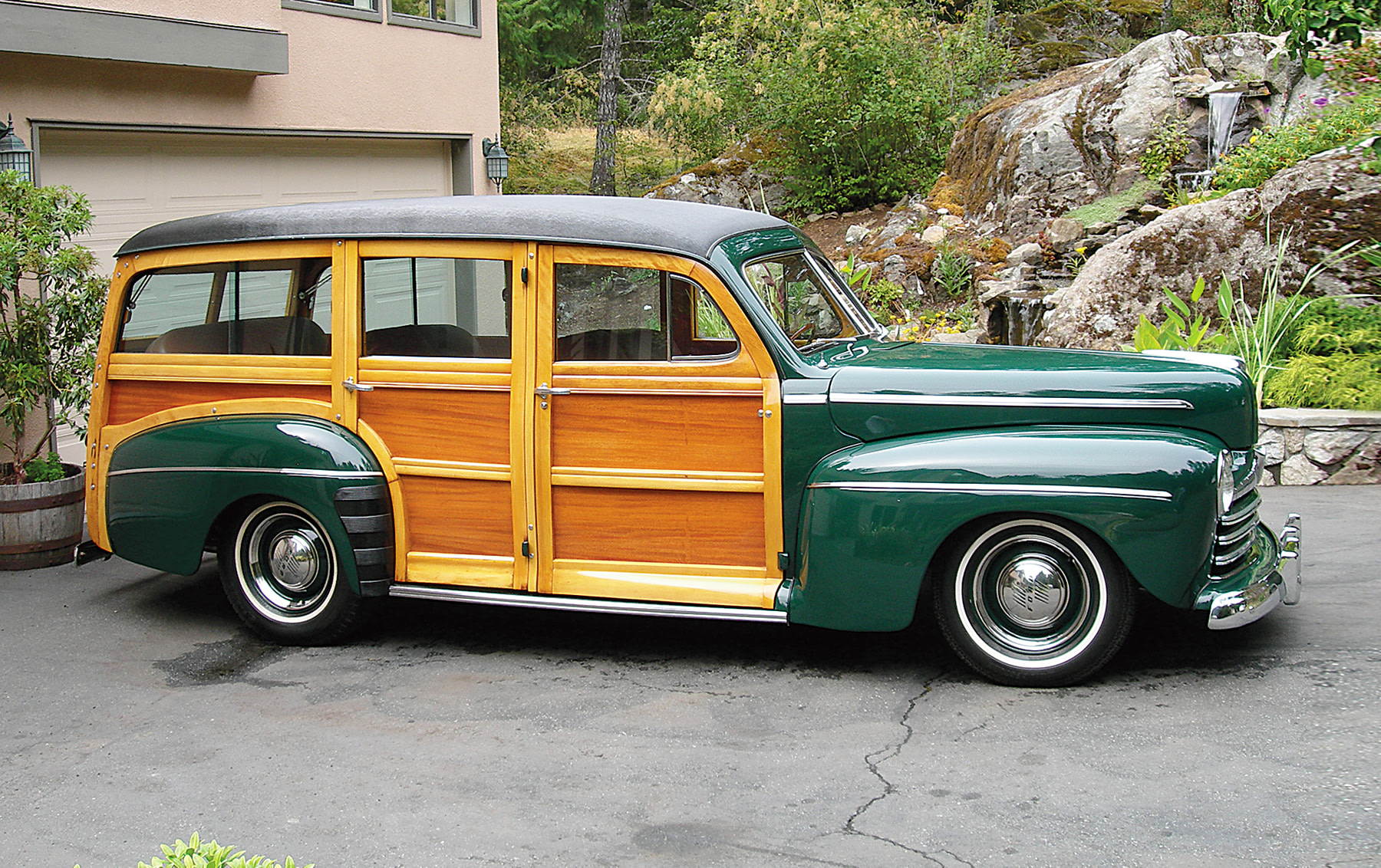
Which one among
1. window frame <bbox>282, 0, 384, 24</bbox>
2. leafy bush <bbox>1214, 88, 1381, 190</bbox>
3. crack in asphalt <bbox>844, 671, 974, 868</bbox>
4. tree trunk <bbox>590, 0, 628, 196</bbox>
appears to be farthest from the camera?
tree trunk <bbox>590, 0, 628, 196</bbox>

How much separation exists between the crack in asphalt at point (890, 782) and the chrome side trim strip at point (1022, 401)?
1.10 m

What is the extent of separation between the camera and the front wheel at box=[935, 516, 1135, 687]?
4.58m

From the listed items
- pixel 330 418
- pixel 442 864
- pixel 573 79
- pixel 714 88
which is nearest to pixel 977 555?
pixel 442 864

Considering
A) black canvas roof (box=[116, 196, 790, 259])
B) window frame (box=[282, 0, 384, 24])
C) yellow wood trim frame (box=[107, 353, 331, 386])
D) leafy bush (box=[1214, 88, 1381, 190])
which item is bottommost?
yellow wood trim frame (box=[107, 353, 331, 386])

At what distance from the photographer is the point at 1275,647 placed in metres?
4.99

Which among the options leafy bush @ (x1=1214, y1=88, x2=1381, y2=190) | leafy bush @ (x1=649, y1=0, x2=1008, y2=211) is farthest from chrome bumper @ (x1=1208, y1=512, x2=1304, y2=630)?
leafy bush @ (x1=649, y1=0, x2=1008, y2=211)

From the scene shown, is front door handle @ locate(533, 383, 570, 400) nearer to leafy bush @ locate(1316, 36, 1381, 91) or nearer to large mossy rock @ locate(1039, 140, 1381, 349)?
large mossy rock @ locate(1039, 140, 1381, 349)

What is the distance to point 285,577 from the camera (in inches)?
223

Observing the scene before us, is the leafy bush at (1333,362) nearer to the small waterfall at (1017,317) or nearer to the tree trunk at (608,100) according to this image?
the small waterfall at (1017,317)

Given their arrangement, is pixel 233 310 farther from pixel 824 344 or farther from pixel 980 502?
pixel 980 502

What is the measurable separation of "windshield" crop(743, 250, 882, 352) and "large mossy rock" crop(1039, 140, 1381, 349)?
4352 mm

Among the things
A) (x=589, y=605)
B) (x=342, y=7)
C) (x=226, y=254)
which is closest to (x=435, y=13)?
(x=342, y=7)

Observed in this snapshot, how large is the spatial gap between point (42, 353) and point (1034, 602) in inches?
225

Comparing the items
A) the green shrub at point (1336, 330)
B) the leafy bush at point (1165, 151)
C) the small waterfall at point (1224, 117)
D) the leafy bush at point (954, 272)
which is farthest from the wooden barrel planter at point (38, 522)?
the small waterfall at point (1224, 117)
